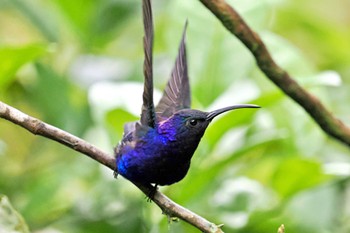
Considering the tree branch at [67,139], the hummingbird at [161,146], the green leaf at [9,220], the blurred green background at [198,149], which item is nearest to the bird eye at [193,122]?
the hummingbird at [161,146]

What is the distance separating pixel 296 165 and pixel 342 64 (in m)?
1.50

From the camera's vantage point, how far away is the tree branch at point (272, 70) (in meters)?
2.03

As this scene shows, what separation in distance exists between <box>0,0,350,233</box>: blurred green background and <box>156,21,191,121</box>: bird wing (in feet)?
0.37

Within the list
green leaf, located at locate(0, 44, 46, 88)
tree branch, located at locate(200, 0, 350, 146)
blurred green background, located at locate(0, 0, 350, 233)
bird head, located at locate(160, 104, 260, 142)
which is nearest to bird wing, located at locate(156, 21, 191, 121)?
blurred green background, located at locate(0, 0, 350, 233)

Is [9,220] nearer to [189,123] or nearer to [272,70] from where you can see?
[189,123]

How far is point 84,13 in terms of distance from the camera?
3273 millimetres

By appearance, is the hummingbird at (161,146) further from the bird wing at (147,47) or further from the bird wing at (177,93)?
the bird wing at (177,93)

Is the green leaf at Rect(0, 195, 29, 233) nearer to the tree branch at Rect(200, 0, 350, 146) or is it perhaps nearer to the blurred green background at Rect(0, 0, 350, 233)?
the blurred green background at Rect(0, 0, 350, 233)

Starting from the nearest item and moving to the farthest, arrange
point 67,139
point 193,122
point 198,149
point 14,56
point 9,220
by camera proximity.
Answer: point 67,139, point 9,220, point 193,122, point 14,56, point 198,149

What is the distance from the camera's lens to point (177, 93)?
264 cm

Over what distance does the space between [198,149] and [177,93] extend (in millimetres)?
223

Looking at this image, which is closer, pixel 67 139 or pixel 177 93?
pixel 67 139

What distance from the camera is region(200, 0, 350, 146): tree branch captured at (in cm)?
203

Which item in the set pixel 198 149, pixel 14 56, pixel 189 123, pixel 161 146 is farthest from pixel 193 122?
pixel 14 56
